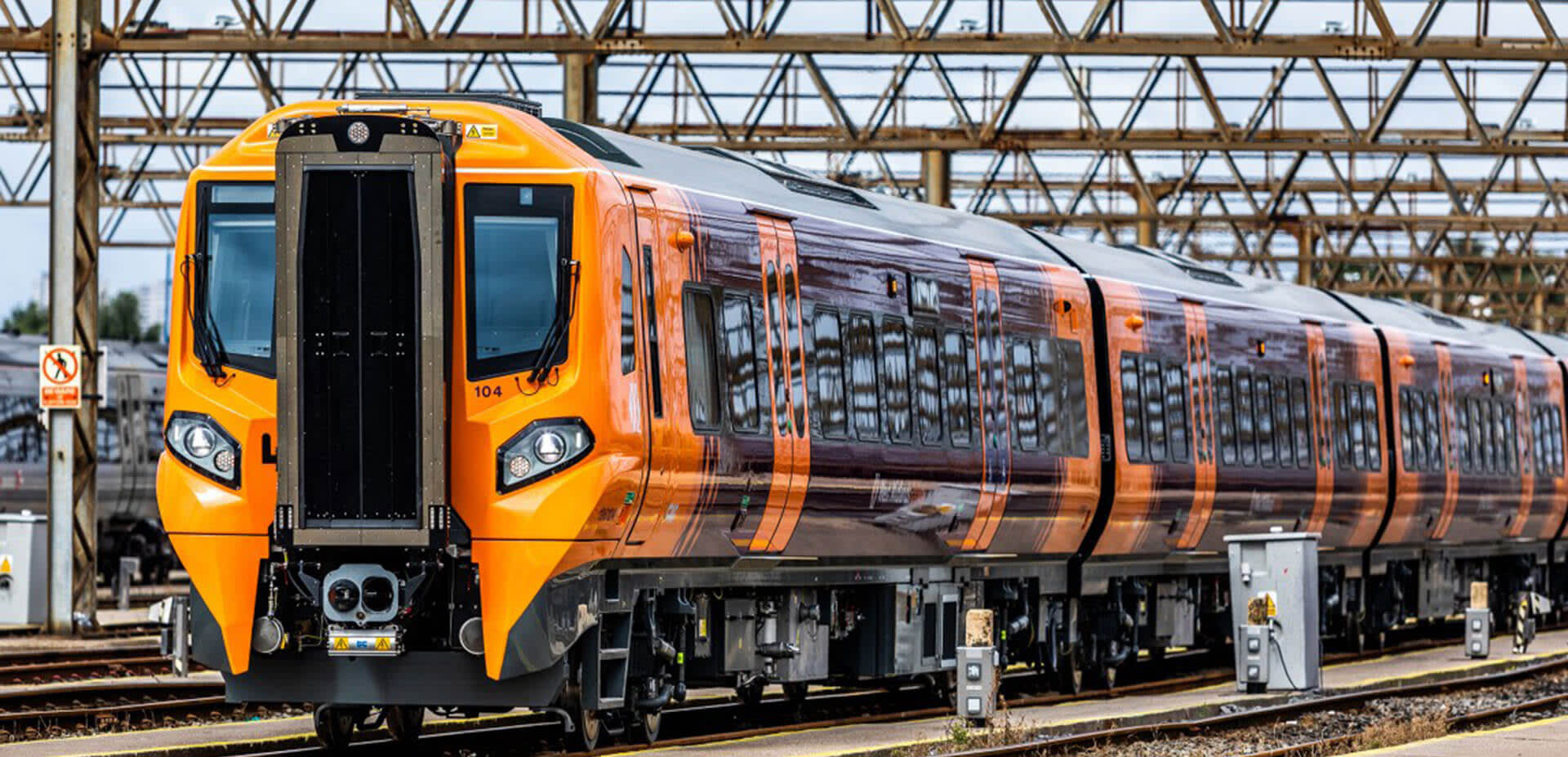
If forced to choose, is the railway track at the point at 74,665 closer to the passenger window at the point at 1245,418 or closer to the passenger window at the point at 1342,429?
the passenger window at the point at 1245,418

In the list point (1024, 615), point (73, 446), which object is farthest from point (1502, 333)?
point (73, 446)

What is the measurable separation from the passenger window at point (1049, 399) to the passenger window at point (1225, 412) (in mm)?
3481

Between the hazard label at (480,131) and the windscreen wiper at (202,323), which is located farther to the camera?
the hazard label at (480,131)

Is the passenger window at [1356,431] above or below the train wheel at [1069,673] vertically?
above

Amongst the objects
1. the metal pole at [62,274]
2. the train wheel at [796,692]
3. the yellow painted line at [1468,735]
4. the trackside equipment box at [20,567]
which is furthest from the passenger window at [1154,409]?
the trackside equipment box at [20,567]

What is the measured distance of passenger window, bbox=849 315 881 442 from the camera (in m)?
17.3

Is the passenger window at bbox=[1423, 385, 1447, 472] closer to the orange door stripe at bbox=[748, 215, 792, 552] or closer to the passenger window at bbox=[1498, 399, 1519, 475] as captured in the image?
the passenger window at bbox=[1498, 399, 1519, 475]

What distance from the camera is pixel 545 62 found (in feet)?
115

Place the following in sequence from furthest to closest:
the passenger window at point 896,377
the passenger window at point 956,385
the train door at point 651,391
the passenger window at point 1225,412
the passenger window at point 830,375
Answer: the passenger window at point 1225,412 < the passenger window at point 956,385 < the passenger window at point 896,377 < the passenger window at point 830,375 < the train door at point 651,391

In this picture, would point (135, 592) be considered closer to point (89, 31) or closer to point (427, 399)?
point (89, 31)

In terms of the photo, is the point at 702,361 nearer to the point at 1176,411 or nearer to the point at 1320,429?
the point at 1176,411

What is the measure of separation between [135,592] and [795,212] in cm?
2509

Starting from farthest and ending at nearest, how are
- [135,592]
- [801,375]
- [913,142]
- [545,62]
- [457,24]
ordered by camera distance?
[135,592], [545,62], [913,142], [457,24], [801,375]

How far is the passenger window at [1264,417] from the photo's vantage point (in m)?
24.9
